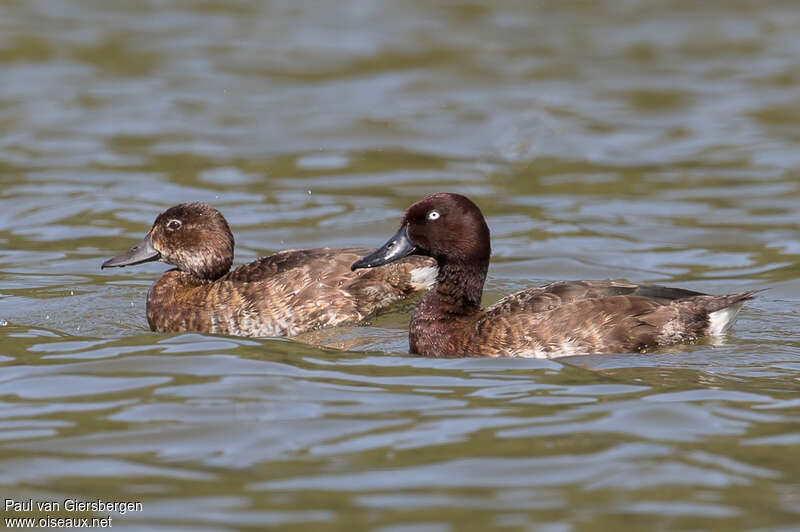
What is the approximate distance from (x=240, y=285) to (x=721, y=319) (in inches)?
131

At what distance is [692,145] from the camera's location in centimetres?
1595

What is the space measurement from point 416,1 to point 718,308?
45.8 feet

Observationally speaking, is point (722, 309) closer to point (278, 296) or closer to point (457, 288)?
point (457, 288)

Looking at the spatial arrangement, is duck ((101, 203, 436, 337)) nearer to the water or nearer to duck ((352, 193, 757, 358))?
the water

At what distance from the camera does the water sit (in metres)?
5.93

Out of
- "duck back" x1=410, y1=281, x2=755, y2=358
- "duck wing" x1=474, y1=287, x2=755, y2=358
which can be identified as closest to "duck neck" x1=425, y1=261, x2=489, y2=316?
"duck back" x1=410, y1=281, x2=755, y2=358

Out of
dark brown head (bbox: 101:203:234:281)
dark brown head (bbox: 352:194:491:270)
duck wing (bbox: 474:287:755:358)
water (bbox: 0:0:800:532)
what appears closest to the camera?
water (bbox: 0:0:800:532)

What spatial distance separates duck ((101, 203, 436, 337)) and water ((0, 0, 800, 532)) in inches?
10.8

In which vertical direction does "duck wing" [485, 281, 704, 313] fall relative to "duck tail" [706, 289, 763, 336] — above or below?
above

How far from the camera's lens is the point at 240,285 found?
9.82 m

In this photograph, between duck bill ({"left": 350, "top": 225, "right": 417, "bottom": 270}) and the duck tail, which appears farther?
duck bill ({"left": 350, "top": 225, "right": 417, "bottom": 270})

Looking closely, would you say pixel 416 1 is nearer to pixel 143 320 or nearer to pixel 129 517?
pixel 143 320

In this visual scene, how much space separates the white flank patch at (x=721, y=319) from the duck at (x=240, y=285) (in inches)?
88.3

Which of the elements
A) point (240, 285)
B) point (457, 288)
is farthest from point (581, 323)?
point (240, 285)
